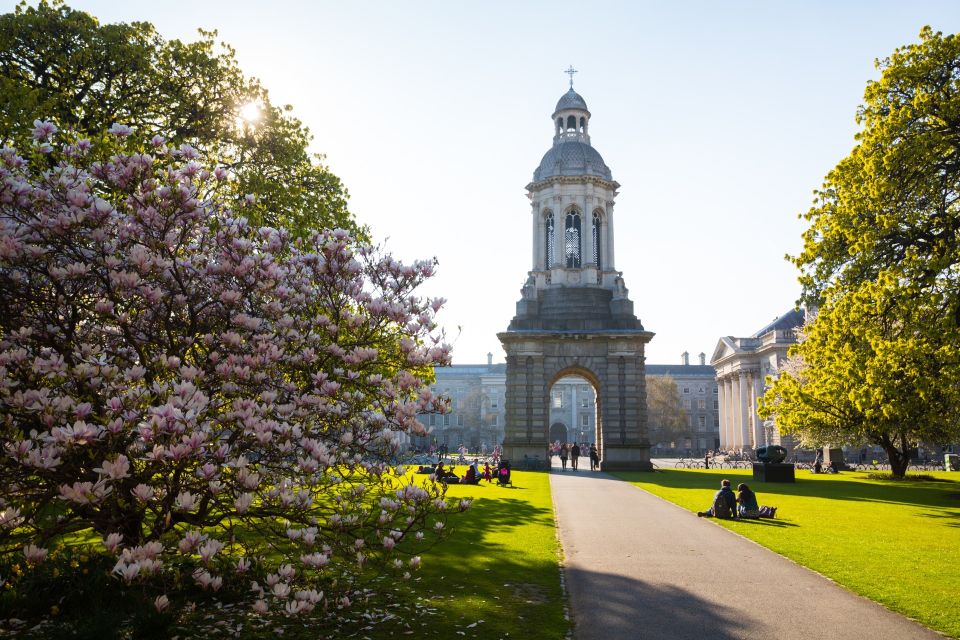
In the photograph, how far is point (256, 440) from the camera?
273 inches

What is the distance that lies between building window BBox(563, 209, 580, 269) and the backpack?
3024 cm

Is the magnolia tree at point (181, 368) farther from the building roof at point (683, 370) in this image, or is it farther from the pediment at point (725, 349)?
the building roof at point (683, 370)

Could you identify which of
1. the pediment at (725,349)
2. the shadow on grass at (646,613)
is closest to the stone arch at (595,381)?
the shadow on grass at (646,613)

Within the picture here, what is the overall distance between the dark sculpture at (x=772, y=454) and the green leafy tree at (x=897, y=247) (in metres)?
12.7

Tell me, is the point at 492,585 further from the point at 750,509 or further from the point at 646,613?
the point at 750,509

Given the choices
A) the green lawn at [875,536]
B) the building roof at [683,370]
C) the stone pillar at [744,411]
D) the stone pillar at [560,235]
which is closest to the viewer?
the green lawn at [875,536]

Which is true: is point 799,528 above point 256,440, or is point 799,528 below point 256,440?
below

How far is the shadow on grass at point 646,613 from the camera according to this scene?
8.55 meters

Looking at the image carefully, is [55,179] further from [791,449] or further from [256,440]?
[791,449]

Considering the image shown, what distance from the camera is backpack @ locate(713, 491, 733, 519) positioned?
19375mm

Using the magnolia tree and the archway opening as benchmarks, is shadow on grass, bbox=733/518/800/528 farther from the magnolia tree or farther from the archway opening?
the archway opening

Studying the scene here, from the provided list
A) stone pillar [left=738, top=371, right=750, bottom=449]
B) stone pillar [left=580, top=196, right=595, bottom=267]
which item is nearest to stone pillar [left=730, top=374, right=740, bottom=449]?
stone pillar [left=738, top=371, right=750, bottom=449]

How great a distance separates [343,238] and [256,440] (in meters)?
3.00

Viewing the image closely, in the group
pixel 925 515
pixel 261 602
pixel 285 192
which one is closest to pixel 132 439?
pixel 261 602
